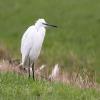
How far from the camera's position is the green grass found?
483 inches

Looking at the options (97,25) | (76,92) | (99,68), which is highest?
(97,25)

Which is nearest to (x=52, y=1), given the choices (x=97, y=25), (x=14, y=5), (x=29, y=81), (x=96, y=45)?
(x=14, y=5)

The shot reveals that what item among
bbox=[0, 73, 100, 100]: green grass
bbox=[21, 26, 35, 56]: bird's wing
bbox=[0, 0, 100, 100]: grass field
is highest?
bbox=[0, 0, 100, 100]: grass field

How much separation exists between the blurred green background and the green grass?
1055cm

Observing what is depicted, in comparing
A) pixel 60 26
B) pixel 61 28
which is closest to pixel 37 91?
pixel 61 28

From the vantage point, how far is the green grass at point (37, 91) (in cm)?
1226

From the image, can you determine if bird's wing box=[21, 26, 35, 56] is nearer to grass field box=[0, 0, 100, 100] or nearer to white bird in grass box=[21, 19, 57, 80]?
white bird in grass box=[21, 19, 57, 80]

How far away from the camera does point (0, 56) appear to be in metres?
22.2

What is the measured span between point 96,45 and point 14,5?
8.14 m

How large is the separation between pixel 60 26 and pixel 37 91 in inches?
762

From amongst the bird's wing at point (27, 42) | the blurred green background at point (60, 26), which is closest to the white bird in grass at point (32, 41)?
the bird's wing at point (27, 42)

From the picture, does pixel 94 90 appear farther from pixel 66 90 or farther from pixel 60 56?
pixel 60 56

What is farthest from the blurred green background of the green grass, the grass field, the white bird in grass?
the green grass

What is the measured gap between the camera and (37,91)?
41.7 ft
